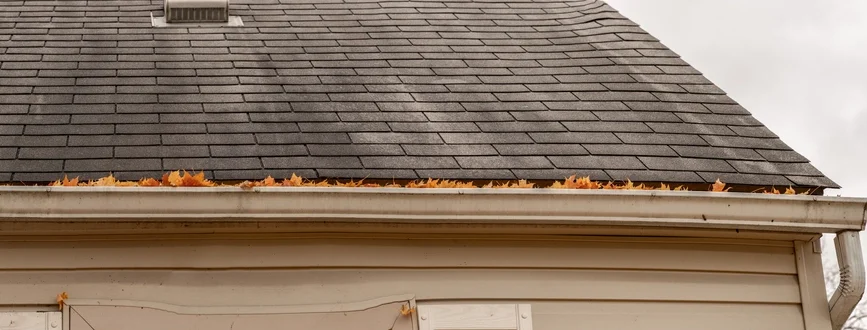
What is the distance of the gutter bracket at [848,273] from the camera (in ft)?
20.1

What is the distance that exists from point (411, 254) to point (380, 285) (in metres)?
0.22

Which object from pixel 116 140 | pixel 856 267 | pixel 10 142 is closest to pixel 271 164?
pixel 116 140

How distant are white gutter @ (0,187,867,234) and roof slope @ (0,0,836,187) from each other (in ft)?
1.05

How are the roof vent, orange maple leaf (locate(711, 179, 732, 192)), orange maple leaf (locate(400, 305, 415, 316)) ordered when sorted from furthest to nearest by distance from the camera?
the roof vent, orange maple leaf (locate(711, 179, 732, 192)), orange maple leaf (locate(400, 305, 415, 316))

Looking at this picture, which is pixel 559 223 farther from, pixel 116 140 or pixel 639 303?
pixel 116 140

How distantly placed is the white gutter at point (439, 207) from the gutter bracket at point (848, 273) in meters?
0.06

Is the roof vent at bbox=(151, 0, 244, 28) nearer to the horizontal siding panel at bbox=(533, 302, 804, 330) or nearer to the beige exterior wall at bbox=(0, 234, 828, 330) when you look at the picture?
the beige exterior wall at bbox=(0, 234, 828, 330)

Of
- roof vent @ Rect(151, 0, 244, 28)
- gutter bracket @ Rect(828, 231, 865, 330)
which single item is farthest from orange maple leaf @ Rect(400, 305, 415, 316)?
roof vent @ Rect(151, 0, 244, 28)

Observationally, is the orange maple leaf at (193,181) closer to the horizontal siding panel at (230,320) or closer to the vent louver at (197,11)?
the horizontal siding panel at (230,320)

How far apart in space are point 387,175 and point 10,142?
1917 mm

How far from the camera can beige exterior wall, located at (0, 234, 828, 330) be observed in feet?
19.1

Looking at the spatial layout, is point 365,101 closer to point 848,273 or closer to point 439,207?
point 439,207

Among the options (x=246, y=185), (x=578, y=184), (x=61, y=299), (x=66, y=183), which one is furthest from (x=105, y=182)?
(x=578, y=184)

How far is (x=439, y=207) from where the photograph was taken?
5941 millimetres
